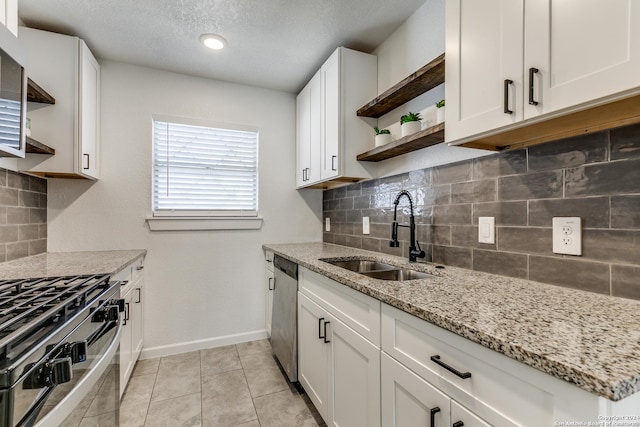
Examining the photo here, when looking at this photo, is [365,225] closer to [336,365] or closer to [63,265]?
[336,365]

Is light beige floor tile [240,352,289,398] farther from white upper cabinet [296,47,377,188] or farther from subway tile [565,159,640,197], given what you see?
subway tile [565,159,640,197]

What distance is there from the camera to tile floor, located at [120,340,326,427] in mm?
1713

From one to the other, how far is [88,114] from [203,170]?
0.89 metres

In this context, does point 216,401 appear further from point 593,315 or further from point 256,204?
point 593,315

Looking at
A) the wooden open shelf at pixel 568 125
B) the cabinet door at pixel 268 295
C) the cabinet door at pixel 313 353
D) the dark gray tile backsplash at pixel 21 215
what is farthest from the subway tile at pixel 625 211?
the dark gray tile backsplash at pixel 21 215

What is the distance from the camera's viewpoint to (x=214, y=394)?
195 centimetres

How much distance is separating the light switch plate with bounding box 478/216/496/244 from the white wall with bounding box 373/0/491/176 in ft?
1.04

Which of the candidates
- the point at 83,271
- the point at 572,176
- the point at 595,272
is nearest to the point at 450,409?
the point at 595,272

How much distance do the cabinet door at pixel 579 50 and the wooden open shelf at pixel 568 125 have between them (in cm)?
6

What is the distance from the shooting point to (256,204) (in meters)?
2.87

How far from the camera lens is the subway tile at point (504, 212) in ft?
4.11

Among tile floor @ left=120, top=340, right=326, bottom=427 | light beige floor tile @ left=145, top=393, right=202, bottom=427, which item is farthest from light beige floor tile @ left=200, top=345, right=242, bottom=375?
light beige floor tile @ left=145, top=393, right=202, bottom=427

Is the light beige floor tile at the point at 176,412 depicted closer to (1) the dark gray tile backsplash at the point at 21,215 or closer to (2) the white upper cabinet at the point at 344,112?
(1) the dark gray tile backsplash at the point at 21,215

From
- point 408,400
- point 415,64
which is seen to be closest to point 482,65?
point 415,64
